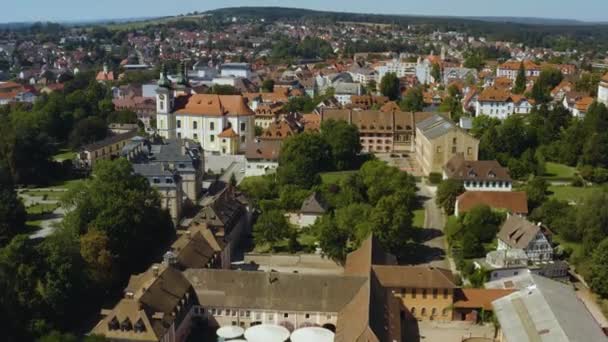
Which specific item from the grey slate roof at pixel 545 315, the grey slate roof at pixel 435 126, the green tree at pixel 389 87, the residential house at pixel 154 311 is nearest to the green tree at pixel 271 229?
the residential house at pixel 154 311

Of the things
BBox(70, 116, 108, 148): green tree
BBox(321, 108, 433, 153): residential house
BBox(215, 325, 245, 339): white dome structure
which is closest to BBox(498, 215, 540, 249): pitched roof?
BBox(215, 325, 245, 339): white dome structure

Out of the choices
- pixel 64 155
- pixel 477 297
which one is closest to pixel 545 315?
pixel 477 297

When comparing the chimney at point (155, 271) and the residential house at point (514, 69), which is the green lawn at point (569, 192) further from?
the residential house at point (514, 69)

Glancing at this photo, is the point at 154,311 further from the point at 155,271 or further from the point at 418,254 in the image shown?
the point at 418,254

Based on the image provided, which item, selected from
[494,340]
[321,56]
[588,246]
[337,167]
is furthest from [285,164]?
[321,56]

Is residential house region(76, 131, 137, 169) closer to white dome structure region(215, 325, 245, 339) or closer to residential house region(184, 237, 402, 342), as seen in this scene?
residential house region(184, 237, 402, 342)

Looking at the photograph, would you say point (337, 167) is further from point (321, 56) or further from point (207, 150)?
point (321, 56)
